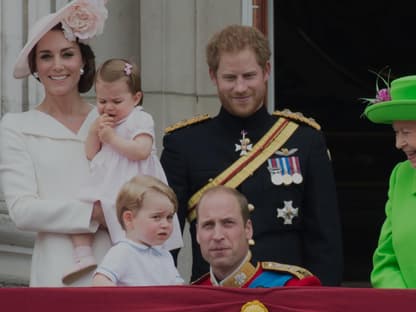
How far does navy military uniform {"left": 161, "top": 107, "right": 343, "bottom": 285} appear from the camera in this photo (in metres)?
6.72

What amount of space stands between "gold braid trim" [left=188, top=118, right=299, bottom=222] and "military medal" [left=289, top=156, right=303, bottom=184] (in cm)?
8

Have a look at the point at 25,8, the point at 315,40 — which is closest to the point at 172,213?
the point at 25,8

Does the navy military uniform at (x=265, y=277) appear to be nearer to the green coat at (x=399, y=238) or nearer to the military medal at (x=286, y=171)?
the green coat at (x=399, y=238)

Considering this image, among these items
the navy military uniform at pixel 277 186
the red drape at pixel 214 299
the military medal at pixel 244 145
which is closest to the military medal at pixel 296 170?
the navy military uniform at pixel 277 186

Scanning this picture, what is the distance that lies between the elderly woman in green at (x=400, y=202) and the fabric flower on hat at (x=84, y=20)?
104cm

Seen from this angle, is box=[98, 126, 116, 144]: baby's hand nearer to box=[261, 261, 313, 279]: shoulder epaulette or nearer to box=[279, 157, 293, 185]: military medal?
box=[279, 157, 293, 185]: military medal

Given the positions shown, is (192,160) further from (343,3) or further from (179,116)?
(343,3)

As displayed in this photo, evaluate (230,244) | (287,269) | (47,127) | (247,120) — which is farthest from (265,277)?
(47,127)

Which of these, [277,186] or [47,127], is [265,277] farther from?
[47,127]

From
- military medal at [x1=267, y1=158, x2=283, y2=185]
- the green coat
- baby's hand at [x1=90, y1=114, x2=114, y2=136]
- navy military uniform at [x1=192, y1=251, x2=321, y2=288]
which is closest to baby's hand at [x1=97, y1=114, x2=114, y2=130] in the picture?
baby's hand at [x1=90, y1=114, x2=114, y2=136]

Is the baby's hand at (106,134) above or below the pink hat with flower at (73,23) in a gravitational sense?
below

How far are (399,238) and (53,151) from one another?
1290 millimetres

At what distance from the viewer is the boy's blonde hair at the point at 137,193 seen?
628 centimetres

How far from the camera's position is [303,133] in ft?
Result: 22.5
